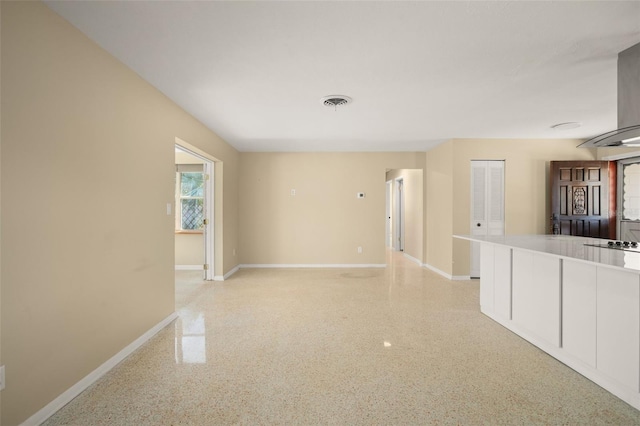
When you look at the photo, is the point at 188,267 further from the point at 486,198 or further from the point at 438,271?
the point at 486,198

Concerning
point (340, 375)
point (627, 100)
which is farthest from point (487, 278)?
point (340, 375)

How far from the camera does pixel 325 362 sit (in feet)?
7.96

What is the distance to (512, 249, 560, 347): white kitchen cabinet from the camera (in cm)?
251

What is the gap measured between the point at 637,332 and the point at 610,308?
0.64ft

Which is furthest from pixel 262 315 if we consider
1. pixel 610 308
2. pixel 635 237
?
pixel 635 237

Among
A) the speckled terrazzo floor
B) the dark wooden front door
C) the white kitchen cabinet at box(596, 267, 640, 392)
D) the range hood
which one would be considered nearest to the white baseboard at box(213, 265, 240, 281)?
the speckled terrazzo floor

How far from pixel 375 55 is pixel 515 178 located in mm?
4063

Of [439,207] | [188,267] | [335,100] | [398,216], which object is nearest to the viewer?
[335,100]

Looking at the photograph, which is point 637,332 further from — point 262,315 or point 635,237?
point 635,237

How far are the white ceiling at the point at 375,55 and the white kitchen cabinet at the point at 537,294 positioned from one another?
162 centimetres

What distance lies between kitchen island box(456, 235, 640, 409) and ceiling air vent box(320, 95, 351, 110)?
2100 mm

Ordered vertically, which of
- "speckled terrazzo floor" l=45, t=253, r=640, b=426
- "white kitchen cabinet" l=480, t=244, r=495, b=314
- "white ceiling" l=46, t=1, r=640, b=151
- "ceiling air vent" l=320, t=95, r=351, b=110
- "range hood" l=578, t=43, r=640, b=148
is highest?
"white ceiling" l=46, t=1, r=640, b=151

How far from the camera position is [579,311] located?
228 centimetres

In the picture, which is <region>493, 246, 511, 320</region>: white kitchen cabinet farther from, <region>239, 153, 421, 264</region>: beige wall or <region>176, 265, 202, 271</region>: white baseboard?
<region>176, 265, 202, 271</region>: white baseboard
